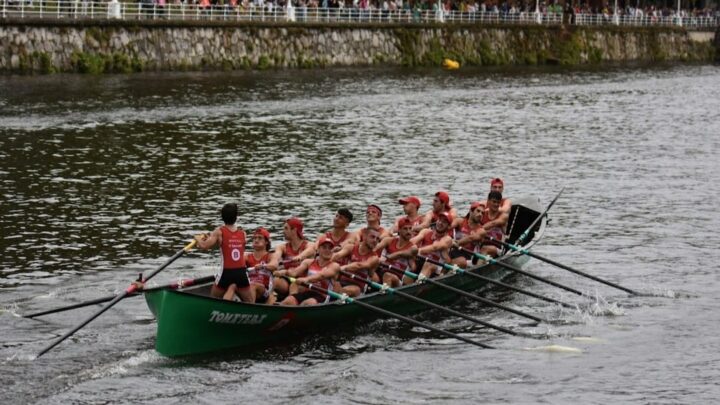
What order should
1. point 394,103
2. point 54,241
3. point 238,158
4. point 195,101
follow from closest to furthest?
point 54,241, point 238,158, point 195,101, point 394,103

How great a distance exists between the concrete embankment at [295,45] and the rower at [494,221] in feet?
112

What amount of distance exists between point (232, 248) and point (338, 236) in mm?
3146

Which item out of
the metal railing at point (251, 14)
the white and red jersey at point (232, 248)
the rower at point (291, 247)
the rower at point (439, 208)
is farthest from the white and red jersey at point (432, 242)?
the metal railing at point (251, 14)

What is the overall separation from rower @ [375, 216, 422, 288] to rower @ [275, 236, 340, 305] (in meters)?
1.54

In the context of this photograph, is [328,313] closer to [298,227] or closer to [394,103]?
[298,227]

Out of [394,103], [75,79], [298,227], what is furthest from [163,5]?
[298,227]

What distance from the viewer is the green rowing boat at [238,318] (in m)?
20.1

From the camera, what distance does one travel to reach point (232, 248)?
68.9 ft

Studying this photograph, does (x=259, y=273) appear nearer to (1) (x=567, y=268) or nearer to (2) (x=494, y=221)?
(2) (x=494, y=221)

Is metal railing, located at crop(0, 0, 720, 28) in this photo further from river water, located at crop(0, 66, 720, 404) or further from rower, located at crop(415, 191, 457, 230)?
rower, located at crop(415, 191, 457, 230)

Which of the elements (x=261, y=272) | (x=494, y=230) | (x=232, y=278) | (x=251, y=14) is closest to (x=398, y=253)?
(x=261, y=272)

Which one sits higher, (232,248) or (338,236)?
(232,248)

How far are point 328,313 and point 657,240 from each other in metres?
12.7

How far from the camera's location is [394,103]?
60406 millimetres
